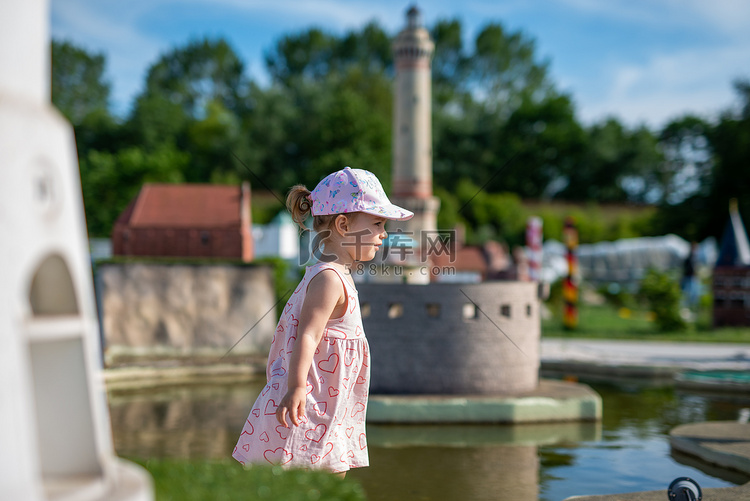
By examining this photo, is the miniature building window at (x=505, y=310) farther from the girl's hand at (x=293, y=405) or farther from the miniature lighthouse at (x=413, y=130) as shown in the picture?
the girl's hand at (x=293, y=405)

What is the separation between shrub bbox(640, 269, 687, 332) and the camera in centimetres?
1980

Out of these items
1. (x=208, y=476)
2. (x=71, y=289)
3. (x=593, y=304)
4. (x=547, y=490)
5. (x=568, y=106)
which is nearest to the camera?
(x=71, y=289)

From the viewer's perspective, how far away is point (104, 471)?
6.67 ft

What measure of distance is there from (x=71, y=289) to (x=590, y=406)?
990 centimetres

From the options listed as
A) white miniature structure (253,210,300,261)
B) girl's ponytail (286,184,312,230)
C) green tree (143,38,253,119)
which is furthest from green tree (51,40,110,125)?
girl's ponytail (286,184,312,230)

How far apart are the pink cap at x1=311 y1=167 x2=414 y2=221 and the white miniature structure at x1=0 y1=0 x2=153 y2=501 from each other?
4.60 ft

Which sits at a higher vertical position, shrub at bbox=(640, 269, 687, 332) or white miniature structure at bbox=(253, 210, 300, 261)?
white miniature structure at bbox=(253, 210, 300, 261)

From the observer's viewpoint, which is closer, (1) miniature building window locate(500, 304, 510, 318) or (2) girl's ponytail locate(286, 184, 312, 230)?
(2) girl's ponytail locate(286, 184, 312, 230)

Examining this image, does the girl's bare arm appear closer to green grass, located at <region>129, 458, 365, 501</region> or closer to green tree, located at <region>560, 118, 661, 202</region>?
green grass, located at <region>129, 458, 365, 501</region>

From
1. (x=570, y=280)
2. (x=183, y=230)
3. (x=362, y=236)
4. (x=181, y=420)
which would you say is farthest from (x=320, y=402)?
(x=570, y=280)

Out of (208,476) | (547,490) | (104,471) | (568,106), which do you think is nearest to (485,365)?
(547,490)

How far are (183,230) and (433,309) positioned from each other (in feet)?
30.4

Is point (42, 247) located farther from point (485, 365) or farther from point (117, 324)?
point (117, 324)

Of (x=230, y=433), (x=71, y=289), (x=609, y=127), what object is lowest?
(x=230, y=433)
